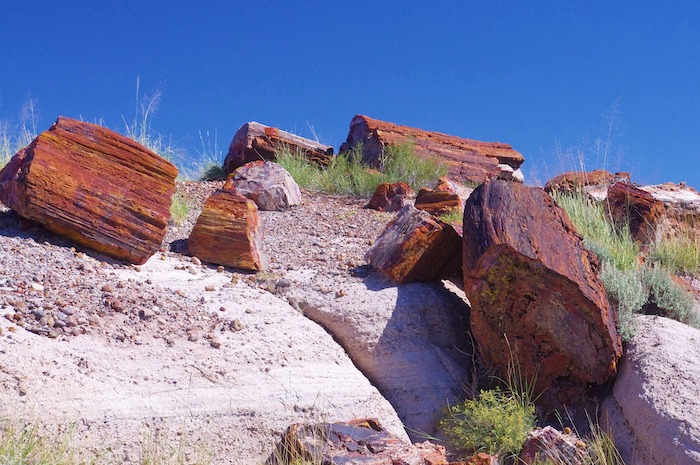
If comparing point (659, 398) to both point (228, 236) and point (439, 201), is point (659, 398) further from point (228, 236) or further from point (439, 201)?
point (439, 201)

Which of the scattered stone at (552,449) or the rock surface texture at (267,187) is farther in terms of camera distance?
the rock surface texture at (267,187)

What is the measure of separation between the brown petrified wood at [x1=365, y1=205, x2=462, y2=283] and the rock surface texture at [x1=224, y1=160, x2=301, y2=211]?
2.73 metres

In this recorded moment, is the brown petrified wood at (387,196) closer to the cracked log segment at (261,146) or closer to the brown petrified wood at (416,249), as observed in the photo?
the cracked log segment at (261,146)

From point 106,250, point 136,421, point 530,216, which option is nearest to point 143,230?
point 106,250

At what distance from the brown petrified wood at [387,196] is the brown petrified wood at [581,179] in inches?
89.5

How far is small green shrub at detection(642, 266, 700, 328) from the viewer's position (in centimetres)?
688

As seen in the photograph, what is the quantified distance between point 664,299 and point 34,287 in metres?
5.27

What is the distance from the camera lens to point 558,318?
19.1 ft

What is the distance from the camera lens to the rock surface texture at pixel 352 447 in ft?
14.9

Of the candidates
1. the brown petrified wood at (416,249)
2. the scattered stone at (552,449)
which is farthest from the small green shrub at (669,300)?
the scattered stone at (552,449)

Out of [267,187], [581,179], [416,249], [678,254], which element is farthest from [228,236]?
[581,179]

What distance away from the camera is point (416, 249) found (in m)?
6.81

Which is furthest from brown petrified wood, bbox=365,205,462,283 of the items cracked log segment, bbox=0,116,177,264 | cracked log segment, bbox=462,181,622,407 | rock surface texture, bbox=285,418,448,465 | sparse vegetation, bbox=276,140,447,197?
sparse vegetation, bbox=276,140,447,197

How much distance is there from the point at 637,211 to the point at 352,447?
20.6 ft
